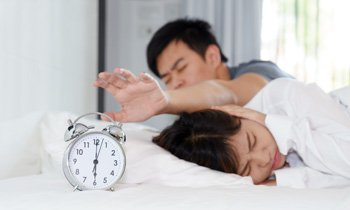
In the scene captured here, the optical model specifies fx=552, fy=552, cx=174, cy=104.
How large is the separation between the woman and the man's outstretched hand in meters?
0.09

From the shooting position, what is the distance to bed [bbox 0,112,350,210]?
91 centimetres

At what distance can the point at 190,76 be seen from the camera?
2.40 meters

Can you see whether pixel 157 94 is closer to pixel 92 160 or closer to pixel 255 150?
pixel 255 150

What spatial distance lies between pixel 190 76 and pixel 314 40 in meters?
1.11

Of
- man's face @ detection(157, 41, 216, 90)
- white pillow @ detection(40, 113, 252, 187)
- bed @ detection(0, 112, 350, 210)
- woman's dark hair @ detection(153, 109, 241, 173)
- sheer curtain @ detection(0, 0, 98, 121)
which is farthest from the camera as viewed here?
man's face @ detection(157, 41, 216, 90)

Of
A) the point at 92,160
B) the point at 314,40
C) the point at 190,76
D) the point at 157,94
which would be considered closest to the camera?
the point at 92,160

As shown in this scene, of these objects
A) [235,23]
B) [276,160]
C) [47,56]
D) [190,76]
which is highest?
[235,23]

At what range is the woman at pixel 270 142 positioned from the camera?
54.9 inches

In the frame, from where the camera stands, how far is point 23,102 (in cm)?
163

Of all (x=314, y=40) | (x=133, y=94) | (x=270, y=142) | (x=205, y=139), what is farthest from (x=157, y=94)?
(x=314, y=40)

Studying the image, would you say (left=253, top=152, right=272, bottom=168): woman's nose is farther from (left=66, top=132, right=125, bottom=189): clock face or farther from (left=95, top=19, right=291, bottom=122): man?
(left=66, top=132, right=125, bottom=189): clock face

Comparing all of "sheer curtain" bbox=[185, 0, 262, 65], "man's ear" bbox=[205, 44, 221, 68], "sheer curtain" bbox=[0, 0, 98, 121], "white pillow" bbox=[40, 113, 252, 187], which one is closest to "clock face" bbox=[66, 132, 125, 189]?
"white pillow" bbox=[40, 113, 252, 187]

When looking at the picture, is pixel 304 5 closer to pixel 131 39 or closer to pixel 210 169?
pixel 131 39

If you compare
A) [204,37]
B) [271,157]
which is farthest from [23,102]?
[204,37]
